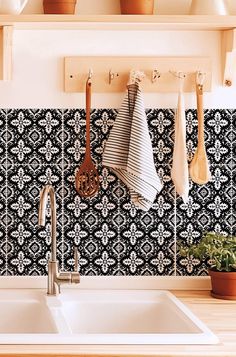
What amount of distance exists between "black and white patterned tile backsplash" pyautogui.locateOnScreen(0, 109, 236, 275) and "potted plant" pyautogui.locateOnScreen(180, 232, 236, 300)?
113mm

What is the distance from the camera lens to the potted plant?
2104 mm

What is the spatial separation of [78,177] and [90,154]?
9cm

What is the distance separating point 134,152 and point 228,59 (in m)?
0.47

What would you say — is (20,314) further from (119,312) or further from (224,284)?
(224,284)

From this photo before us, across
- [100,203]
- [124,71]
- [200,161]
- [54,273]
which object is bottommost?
[54,273]

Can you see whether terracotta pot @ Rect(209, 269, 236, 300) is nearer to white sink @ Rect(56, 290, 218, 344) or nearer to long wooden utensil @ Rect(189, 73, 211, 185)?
white sink @ Rect(56, 290, 218, 344)

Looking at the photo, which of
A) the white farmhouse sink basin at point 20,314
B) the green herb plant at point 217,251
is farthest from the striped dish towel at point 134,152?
the white farmhouse sink basin at point 20,314

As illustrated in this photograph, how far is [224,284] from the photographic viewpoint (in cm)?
211
